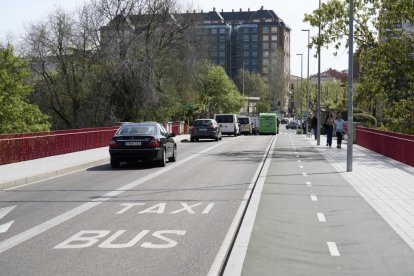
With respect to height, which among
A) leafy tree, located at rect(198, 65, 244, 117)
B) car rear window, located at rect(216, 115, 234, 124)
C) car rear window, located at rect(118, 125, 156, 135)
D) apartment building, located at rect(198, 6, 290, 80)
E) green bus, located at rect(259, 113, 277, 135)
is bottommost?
green bus, located at rect(259, 113, 277, 135)

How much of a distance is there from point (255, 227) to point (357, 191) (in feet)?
16.4

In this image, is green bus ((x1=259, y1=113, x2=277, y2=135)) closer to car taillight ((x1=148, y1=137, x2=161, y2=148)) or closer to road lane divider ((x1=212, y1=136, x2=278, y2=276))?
car taillight ((x1=148, y1=137, x2=161, y2=148))

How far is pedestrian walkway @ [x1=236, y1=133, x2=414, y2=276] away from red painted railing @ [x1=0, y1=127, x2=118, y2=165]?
893cm

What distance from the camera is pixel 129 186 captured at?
13922 millimetres

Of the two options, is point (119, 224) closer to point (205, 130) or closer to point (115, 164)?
point (115, 164)

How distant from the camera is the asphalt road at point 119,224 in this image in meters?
6.32

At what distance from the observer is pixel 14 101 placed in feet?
113

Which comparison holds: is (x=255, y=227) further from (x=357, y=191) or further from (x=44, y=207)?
(x=357, y=191)

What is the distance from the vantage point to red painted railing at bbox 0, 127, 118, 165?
1942cm

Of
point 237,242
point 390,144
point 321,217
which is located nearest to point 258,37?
point 390,144

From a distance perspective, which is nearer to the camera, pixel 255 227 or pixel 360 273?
pixel 360 273

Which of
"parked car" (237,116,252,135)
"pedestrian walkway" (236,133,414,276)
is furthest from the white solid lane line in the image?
"parked car" (237,116,252,135)

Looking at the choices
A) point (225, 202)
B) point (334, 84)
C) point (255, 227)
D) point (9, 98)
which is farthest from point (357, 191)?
point (334, 84)

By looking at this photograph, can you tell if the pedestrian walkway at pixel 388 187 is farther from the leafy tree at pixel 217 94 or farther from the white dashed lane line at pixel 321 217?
the leafy tree at pixel 217 94
